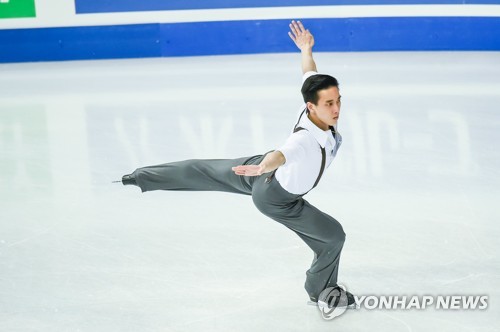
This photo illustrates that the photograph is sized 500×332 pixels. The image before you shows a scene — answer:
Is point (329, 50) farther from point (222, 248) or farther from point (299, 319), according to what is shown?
point (299, 319)

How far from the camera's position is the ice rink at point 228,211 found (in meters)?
3.85

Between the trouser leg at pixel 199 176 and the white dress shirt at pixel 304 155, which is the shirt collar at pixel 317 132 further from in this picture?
the trouser leg at pixel 199 176

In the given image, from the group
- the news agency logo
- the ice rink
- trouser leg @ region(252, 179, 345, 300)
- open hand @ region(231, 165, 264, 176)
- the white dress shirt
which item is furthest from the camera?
the ice rink

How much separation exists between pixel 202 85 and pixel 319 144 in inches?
264

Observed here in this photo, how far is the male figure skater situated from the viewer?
11.1ft

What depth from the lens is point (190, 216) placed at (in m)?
5.26

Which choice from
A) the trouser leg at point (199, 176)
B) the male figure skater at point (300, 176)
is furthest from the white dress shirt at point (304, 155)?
the trouser leg at point (199, 176)

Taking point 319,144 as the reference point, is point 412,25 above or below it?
below

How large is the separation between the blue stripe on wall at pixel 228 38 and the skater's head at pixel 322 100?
29.1 ft

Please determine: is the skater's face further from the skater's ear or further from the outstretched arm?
the outstretched arm

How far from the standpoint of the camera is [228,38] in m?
12.3

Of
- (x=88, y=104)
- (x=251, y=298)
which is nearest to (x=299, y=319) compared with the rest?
(x=251, y=298)

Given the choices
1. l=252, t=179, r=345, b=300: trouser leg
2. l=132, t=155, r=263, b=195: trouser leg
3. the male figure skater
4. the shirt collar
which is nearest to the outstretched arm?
the male figure skater

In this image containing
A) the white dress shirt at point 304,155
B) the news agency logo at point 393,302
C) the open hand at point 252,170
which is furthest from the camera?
the news agency logo at point 393,302
